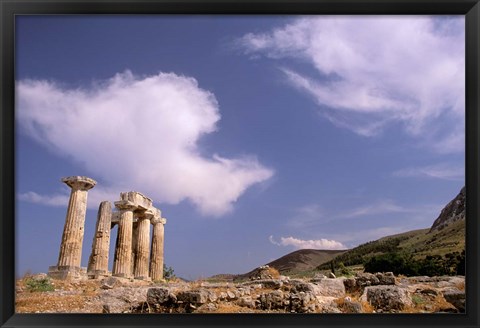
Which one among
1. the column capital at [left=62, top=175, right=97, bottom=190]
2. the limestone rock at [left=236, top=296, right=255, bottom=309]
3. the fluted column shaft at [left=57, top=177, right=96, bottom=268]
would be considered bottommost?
the limestone rock at [left=236, top=296, right=255, bottom=309]

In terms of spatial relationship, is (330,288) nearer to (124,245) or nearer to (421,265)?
(124,245)

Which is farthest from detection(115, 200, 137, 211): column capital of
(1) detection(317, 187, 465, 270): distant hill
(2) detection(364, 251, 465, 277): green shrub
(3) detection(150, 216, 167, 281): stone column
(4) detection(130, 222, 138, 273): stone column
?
(1) detection(317, 187, 465, 270): distant hill

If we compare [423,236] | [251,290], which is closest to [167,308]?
[251,290]

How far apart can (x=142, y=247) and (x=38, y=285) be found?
7.31 meters

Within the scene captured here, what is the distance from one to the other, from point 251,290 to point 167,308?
3054mm

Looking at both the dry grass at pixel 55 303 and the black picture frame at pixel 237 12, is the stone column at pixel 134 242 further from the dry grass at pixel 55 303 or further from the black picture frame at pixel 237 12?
the black picture frame at pixel 237 12

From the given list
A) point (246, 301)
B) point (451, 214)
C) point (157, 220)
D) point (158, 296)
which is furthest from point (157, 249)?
point (451, 214)

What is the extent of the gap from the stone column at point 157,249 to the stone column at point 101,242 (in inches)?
120

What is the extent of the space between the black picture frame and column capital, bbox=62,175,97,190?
1030 centimetres

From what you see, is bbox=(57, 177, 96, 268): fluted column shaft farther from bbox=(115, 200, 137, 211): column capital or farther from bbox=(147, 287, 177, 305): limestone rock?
bbox=(147, 287, 177, 305): limestone rock

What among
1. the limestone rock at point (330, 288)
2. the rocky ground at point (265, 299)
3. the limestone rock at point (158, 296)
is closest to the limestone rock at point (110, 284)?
the rocky ground at point (265, 299)

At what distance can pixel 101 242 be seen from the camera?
16.7m

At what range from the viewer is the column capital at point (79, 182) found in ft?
48.4

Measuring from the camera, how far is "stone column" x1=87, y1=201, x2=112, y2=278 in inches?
649
